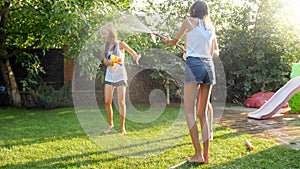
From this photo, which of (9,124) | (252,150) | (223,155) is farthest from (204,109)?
(9,124)

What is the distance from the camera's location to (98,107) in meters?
7.33

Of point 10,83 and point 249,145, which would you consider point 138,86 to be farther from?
point 249,145

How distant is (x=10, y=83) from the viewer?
25.4 feet

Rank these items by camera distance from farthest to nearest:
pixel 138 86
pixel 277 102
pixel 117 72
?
pixel 138 86
pixel 277 102
pixel 117 72

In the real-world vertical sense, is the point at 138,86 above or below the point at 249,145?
above

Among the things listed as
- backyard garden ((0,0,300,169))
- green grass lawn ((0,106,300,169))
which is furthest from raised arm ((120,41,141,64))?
green grass lawn ((0,106,300,169))

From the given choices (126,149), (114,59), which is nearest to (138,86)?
(114,59)

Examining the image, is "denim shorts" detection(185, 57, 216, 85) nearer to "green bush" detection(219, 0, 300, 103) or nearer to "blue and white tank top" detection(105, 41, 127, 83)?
"blue and white tank top" detection(105, 41, 127, 83)

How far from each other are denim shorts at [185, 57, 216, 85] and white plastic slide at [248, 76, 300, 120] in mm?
3215

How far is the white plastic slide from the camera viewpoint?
5866 millimetres

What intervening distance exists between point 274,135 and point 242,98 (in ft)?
15.6

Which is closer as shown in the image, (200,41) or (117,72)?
(200,41)

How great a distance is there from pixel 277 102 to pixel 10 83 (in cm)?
577

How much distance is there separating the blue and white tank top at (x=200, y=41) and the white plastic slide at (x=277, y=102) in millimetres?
3268
